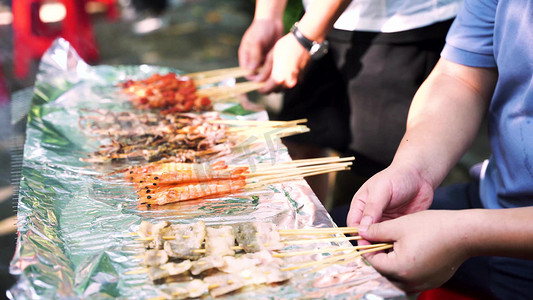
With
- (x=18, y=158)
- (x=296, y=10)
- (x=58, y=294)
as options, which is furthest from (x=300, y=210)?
(x=296, y=10)

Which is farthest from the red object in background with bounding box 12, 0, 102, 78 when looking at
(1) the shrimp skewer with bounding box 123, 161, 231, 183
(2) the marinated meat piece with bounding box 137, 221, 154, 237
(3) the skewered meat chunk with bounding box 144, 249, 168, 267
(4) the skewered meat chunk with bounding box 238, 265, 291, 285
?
(4) the skewered meat chunk with bounding box 238, 265, 291, 285

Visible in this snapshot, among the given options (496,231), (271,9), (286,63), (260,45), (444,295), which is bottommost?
(444,295)

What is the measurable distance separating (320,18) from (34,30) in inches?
173

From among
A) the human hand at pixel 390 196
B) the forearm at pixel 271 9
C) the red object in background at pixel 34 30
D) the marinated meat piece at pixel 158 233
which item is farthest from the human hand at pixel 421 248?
the red object in background at pixel 34 30

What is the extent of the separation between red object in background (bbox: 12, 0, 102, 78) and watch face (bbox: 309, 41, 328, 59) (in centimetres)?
367

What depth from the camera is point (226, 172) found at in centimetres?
183

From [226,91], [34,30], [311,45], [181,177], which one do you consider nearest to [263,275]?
[181,177]

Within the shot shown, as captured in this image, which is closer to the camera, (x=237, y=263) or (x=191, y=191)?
(x=237, y=263)

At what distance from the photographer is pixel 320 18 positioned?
249 centimetres

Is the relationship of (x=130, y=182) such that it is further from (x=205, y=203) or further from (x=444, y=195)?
(x=444, y=195)

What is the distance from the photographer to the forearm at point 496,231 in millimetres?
1318

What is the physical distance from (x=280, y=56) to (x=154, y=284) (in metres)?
1.71

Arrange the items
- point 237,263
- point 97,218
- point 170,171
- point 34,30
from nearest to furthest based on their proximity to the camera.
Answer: point 237,263 < point 97,218 < point 170,171 < point 34,30

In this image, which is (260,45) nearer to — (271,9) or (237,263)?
(271,9)
